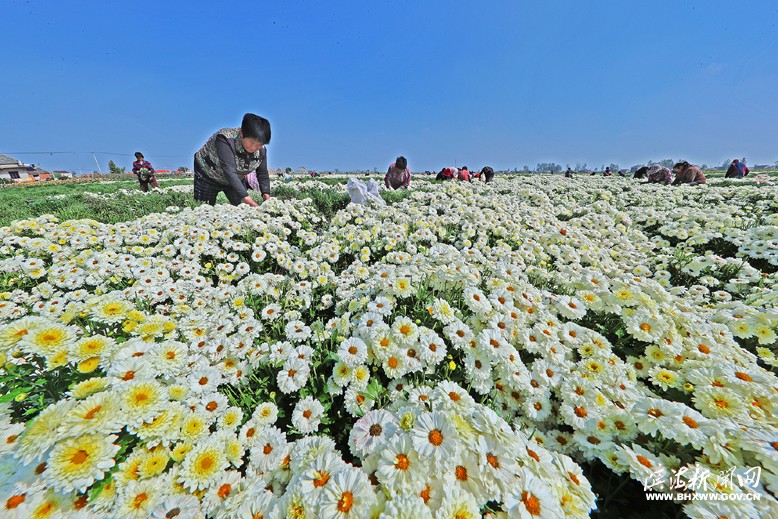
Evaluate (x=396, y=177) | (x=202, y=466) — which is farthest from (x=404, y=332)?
(x=396, y=177)

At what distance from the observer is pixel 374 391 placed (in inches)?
68.5

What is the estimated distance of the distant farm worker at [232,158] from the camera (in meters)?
5.04

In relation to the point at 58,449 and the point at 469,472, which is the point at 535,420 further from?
the point at 58,449

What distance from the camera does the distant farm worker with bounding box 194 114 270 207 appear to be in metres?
5.04

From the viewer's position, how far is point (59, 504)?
42.8 inches

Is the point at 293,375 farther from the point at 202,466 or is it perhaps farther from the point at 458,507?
the point at 458,507

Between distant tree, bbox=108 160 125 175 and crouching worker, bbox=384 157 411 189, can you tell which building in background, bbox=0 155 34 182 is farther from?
crouching worker, bbox=384 157 411 189

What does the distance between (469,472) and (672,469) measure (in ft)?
3.43

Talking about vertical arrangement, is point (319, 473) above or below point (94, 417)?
below

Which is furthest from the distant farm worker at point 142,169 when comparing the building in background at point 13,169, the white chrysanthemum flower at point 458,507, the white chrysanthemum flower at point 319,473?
the building in background at point 13,169

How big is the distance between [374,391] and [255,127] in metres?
5.11

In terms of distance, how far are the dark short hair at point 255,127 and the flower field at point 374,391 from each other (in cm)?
243

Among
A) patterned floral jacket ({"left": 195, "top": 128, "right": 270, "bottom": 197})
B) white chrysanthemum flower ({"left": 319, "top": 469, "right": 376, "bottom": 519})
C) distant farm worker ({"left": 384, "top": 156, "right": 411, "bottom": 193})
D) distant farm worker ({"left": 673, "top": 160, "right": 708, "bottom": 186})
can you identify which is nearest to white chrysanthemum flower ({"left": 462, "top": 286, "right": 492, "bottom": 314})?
white chrysanthemum flower ({"left": 319, "top": 469, "right": 376, "bottom": 519})

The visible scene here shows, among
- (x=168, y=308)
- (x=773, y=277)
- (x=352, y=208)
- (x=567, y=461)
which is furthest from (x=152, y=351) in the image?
(x=773, y=277)
